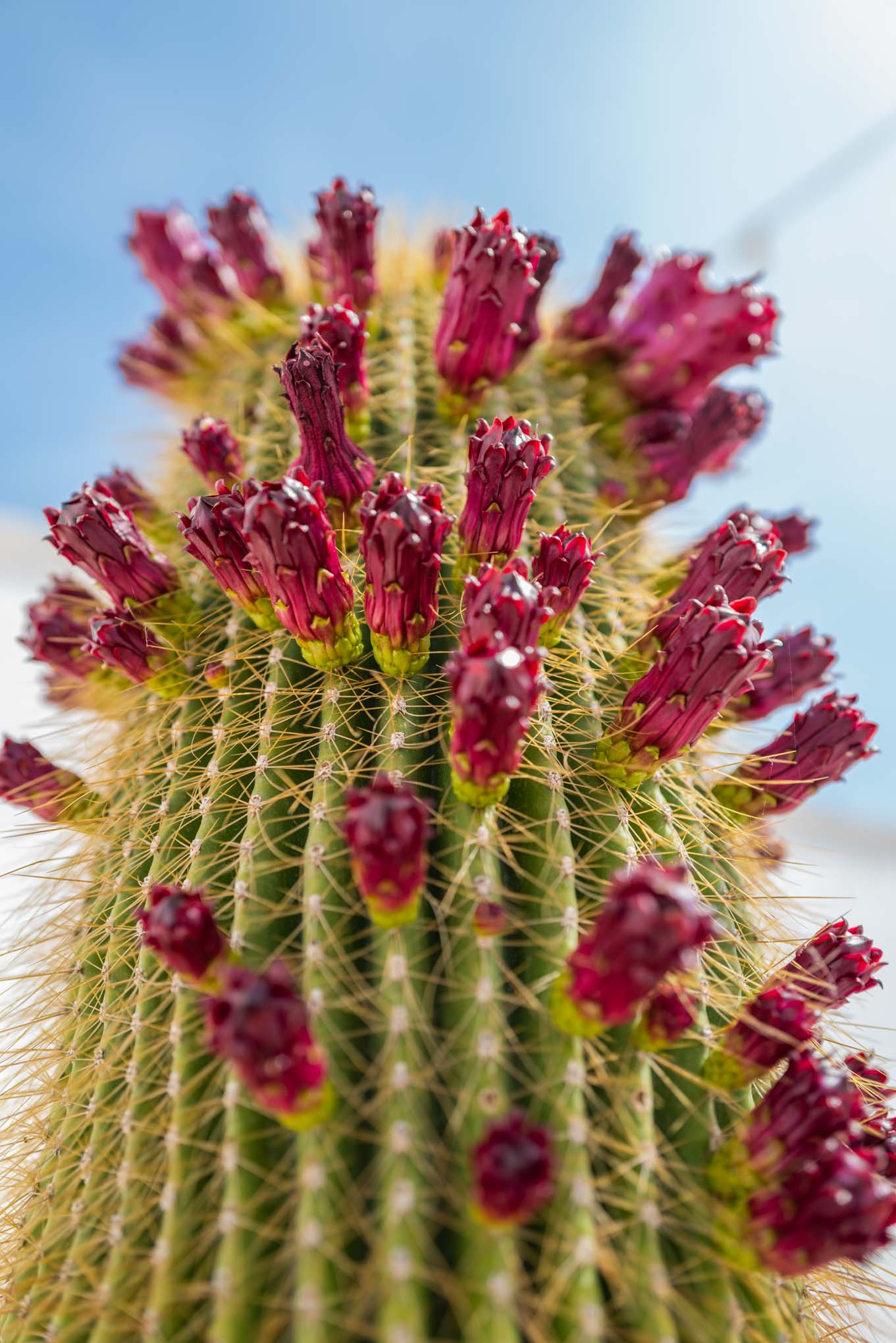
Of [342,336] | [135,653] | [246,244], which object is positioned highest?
[246,244]

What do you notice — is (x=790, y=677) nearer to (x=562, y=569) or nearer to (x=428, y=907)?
(x=562, y=569)

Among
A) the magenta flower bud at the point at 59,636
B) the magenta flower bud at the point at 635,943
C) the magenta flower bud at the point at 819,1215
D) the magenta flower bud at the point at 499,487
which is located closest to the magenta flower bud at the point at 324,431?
the magenta flower bud at the point at 499,487

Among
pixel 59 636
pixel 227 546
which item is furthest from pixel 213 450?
pixel 59 636

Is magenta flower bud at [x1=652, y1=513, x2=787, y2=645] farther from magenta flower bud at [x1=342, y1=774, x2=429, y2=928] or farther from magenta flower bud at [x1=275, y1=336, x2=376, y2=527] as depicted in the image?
magenta flower bud at [x1=342, y1=774, x2=429, y2=928]

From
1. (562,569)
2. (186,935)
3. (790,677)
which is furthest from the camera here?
(790,677)

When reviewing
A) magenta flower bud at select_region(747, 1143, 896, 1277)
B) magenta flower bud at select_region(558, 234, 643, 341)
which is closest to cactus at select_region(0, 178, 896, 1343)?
magenta flower bud at select_region(747, 1143, 896, 1277)

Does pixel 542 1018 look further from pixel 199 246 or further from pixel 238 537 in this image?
pixel 199 246

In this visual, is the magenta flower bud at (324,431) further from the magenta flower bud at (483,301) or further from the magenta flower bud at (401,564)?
the magenta flower bud at (483,301)
